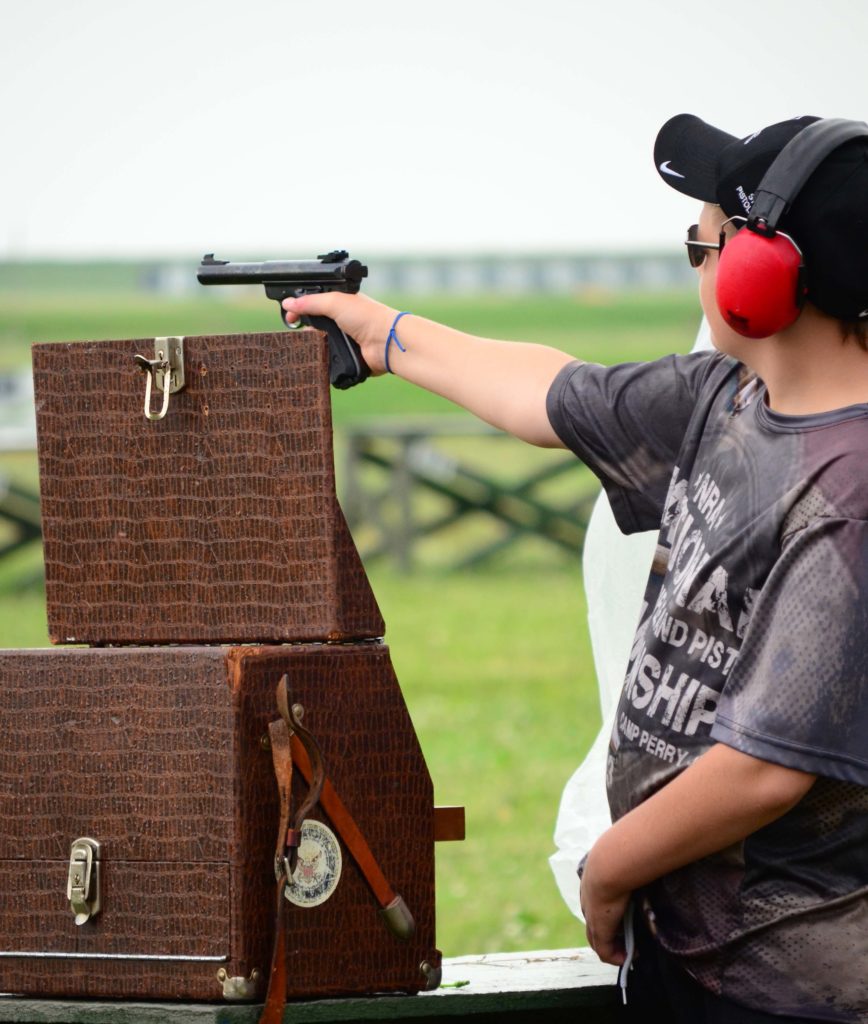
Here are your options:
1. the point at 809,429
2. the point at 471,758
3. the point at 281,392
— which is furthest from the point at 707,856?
the point at 471,758

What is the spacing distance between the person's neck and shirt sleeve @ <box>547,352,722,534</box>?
25cm

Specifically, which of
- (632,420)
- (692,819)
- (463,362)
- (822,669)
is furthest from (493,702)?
(822,669)

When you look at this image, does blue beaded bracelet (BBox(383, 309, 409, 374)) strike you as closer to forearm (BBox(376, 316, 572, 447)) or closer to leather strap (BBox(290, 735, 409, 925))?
forearm (BBox(376, 316, 572, 447))

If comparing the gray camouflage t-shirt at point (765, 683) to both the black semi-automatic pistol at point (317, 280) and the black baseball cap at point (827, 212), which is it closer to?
the black baseball cap at point (827, 212)

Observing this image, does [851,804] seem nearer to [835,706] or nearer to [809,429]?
[835,706]

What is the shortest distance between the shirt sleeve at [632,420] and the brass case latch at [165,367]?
0.53 m

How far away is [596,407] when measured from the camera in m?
1.95

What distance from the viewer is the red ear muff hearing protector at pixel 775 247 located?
61.1 inches

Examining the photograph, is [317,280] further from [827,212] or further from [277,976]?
[277,976]

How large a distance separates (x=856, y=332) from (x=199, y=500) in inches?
33.7

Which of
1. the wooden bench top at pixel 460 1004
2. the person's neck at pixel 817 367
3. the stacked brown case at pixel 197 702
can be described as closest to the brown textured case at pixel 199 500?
the stacked brown case at pixel 197 702

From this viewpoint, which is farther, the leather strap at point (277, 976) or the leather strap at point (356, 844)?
the leather strap at point (356, 844)

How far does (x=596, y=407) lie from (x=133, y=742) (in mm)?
772

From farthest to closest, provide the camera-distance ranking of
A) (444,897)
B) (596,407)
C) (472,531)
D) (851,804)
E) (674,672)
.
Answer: (472,531)
(444,897)
(596,407)
(674,672)
(851,804)
